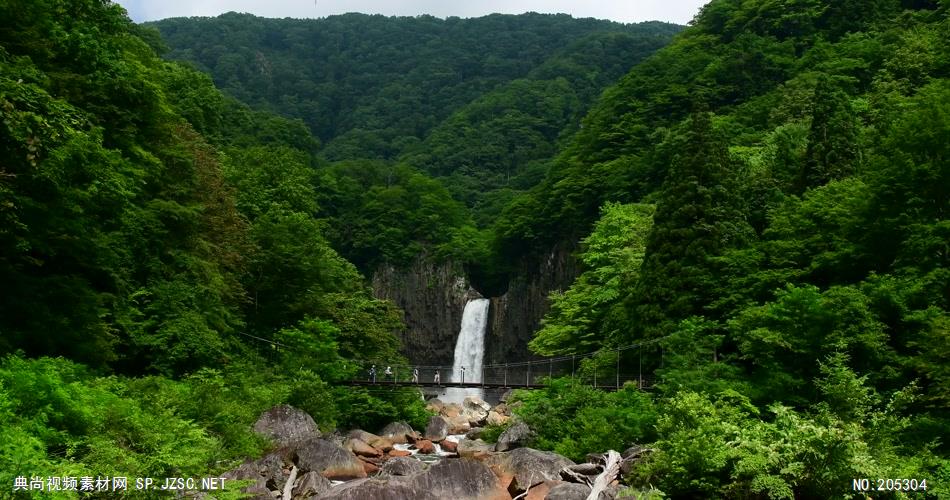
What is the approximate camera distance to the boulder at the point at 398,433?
79.5 feet

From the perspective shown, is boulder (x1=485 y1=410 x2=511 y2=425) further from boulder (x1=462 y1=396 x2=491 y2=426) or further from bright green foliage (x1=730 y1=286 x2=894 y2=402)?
bright green foliage (x1=730 y1=286 x2=894 y2=402)

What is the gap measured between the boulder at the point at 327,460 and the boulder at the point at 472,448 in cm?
516

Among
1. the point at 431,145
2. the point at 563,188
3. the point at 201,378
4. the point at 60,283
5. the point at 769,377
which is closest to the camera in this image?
the point at 60,283

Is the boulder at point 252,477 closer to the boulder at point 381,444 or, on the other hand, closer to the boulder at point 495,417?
the boulder at point 381,444

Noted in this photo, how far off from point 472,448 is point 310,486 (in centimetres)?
950

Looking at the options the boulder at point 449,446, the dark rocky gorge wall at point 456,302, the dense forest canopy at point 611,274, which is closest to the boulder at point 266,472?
the dense forest canopy at point 611,274

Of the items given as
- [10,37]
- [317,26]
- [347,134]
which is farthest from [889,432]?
[317,26]

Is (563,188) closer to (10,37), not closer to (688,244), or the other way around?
(688,244)

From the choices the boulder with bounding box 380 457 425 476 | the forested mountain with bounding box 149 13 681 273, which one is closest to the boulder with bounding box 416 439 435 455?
the boulder with bounding box 380 457 425 476

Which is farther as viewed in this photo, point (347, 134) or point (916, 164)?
point (347, 134)

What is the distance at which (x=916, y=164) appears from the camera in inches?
594

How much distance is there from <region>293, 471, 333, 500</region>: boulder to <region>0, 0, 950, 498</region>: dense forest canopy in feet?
6.94

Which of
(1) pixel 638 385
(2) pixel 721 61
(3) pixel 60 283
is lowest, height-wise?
(1) pixel 638 385

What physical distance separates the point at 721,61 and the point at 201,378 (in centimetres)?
3787
